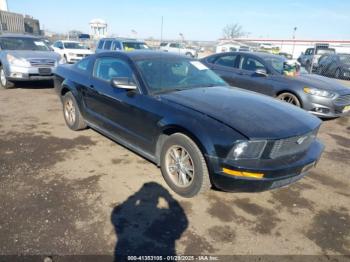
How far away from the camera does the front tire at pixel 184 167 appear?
10.3 feet

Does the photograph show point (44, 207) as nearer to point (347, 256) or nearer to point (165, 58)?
point (165, 58)

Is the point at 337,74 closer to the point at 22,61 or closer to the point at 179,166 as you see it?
the point at 22,61

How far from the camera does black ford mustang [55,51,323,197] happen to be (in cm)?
292

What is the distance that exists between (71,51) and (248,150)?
1565cm

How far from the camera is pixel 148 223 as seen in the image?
2955 millimetres

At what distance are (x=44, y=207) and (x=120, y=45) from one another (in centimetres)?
1147

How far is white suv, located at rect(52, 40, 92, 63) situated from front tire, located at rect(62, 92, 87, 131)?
11.5 meters

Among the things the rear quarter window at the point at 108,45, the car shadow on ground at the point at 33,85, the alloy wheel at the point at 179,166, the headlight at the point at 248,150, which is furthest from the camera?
the rear quarter window at the point at 108,45

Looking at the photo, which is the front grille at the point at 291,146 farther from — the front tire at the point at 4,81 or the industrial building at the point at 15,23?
the industrial building at the point at 15,23

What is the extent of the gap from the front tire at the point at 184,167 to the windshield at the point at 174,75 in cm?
81

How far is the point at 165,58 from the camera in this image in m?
4.41

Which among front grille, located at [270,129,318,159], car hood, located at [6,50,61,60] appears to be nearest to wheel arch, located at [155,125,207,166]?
front grille, located at [270,129,318,159]

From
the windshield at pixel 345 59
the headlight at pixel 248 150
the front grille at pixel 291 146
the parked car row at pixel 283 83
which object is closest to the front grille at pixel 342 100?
the parked car row at pixel 283 83

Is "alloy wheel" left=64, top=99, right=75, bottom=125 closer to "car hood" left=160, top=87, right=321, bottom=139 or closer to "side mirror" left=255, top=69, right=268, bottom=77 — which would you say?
"car hood" left=160, top=87, right=321, bottom=139
